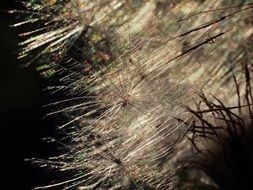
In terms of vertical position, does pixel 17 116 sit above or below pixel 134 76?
above

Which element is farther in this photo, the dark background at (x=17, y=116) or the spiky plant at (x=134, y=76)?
the dark background at (x=17, y=116)

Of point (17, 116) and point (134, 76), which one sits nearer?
point (134, 76)

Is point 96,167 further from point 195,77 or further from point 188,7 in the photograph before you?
point 188,7

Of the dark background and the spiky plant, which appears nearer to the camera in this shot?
the spiky plant

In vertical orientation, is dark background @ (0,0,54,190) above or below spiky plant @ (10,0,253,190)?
above

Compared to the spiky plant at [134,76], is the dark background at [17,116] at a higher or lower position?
higher

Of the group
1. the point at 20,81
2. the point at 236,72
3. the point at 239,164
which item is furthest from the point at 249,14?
the point at 20,81
